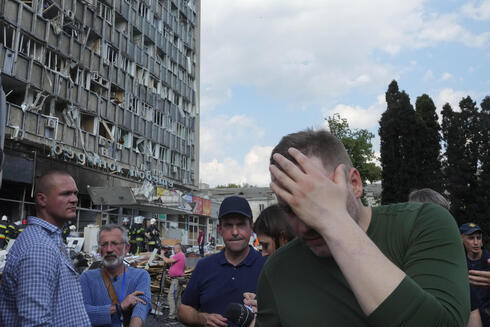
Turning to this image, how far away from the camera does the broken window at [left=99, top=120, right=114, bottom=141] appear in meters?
29.3

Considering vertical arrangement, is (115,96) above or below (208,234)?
above

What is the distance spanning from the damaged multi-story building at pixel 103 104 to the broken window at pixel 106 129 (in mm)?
71

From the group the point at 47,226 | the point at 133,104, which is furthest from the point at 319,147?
the point at 133,104

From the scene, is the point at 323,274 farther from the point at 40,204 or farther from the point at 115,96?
the point at 115,96

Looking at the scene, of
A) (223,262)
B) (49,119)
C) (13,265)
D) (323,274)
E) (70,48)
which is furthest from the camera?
(70,48)

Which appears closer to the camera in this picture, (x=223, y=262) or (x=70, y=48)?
(x=223, y=262)

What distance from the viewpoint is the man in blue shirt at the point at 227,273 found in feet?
12.9

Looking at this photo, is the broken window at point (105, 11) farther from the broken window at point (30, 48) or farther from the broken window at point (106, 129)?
the broken window at point (30, 48)

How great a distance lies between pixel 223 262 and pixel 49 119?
72.2 feet

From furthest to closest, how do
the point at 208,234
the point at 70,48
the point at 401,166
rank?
the point at 208,234 → the point at 401,166 → the point at 70,48

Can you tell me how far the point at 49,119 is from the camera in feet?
77.0

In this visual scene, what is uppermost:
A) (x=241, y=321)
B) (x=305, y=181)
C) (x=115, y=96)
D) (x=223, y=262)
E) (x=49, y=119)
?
(x=115, y=96)

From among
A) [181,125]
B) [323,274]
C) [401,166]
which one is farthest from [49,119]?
[401,166]

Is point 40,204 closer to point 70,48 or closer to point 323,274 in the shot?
point 323,274
